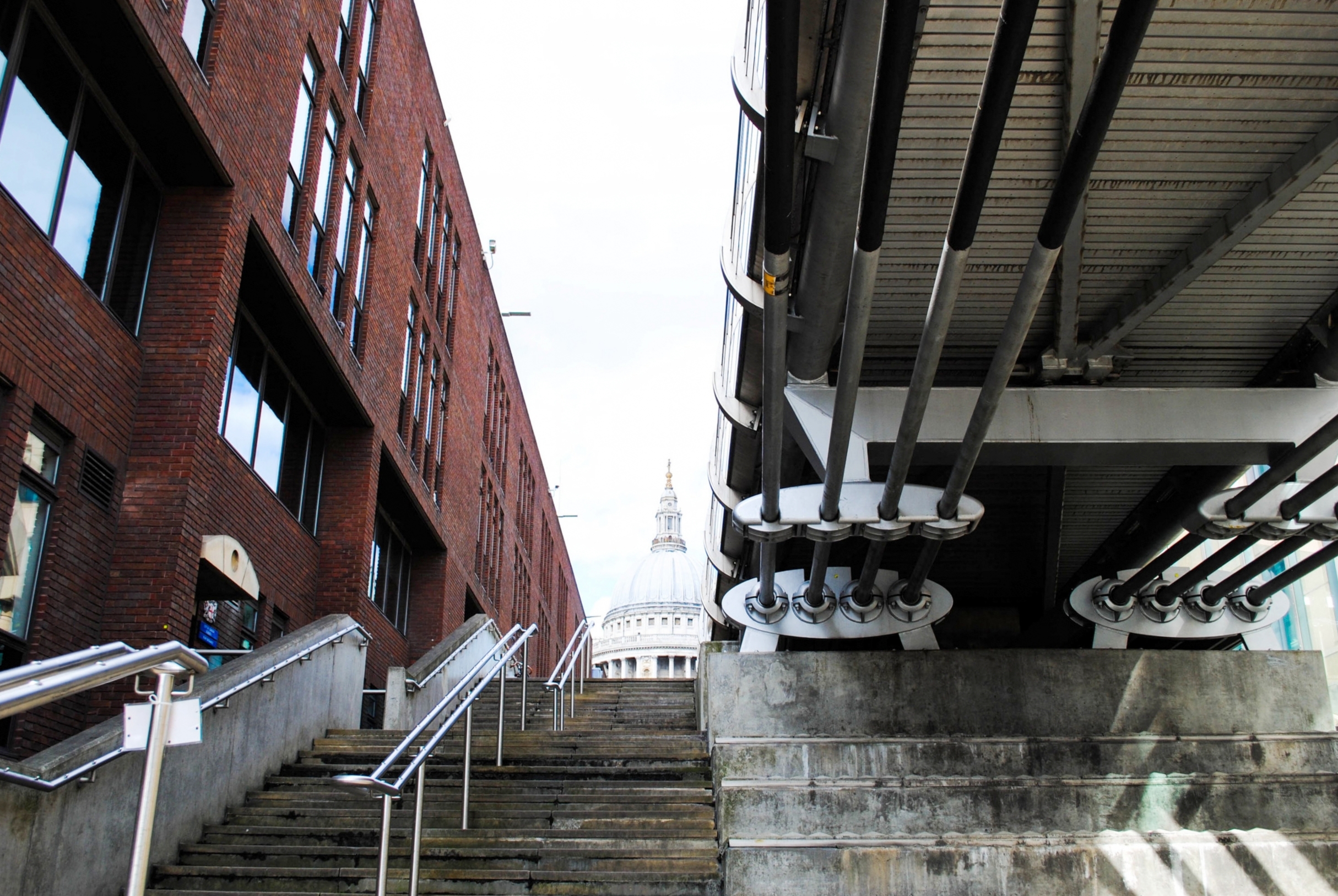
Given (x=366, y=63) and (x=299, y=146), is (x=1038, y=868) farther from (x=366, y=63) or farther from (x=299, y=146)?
(x=366, y=63)

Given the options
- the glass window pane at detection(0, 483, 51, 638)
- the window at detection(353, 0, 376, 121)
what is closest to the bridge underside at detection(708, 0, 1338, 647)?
the glass window pane at detection(0, 483, 51, 638)

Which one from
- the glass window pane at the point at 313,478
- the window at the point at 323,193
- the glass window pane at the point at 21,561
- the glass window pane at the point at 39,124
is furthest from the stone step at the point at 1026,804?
the glass window pane at the point at 313,478

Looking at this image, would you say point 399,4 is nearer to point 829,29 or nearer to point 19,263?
point 19,263

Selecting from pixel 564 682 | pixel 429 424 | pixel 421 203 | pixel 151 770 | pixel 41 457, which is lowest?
pixel 151 770

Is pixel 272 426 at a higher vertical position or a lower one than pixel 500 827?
higher

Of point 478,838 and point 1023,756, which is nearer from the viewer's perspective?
point 478,838

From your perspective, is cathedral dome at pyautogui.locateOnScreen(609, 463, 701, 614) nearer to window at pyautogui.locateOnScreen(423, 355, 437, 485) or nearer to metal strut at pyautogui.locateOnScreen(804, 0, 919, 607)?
window at pyautogui.locateOnScreen(423, 355, 437, 485)

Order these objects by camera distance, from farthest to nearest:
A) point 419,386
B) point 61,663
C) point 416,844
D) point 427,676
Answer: point 419,386 < point 427,676 < point 416,844 < point 61,663

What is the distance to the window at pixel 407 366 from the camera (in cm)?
2172

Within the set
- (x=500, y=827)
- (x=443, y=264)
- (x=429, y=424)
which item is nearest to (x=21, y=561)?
(x=500, y=827)

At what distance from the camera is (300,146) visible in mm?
16219

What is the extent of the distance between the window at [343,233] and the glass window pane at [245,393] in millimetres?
1657

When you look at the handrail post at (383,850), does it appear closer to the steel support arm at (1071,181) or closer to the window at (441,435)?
the steel support arm at (1071,181)

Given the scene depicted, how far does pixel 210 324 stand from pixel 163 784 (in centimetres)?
574
